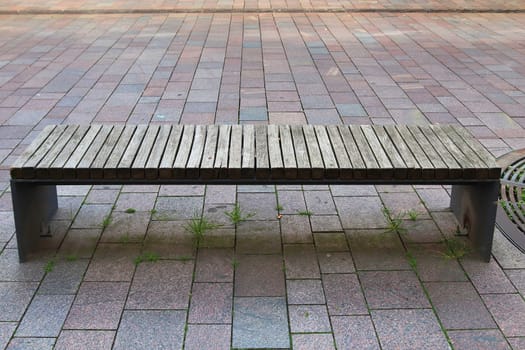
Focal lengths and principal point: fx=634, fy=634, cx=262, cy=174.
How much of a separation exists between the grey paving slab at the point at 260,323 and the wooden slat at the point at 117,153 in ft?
3.02

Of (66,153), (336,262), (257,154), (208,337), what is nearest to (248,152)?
(257,154)

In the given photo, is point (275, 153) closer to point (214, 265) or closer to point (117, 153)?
point (214, 265)

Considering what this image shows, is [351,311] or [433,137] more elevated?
[433,137]

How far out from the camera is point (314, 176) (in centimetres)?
331

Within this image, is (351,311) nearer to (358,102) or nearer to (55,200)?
(55,200)

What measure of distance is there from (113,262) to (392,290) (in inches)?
58.5

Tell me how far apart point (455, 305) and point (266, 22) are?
7870 mm

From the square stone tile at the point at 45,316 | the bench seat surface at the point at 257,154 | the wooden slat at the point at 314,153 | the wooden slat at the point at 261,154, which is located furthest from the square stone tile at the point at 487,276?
the square stone tile at the point at 45,316

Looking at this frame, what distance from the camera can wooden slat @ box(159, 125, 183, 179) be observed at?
329 centimetres

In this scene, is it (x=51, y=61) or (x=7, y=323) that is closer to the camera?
(x=7, y=323)

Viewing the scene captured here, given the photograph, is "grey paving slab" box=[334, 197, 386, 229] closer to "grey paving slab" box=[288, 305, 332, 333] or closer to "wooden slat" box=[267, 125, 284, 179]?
"wooden slat" box=[267, 125, 284, 179]

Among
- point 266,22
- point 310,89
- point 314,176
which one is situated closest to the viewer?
point 314,176

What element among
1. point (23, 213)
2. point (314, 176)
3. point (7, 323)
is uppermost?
point (314, 176)

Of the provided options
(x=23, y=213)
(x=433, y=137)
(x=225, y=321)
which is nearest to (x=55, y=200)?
(x=23, y=213)
